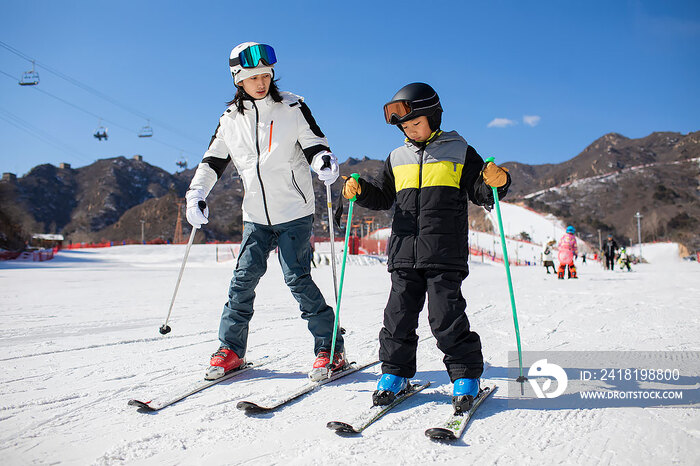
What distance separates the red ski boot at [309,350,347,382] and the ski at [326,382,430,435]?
0.45 m

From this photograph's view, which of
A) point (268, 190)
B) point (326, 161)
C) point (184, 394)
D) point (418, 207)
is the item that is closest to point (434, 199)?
point (418, 207)

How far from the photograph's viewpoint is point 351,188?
2.36m

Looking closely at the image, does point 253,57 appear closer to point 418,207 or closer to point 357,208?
point 418,207

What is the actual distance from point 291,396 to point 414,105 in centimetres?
151

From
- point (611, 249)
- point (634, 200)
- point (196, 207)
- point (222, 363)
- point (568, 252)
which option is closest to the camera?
point (222, 363)

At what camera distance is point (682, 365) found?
267 cm

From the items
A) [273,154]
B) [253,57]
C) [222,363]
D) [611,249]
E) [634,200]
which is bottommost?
[611,249]

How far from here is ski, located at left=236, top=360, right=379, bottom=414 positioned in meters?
1.93

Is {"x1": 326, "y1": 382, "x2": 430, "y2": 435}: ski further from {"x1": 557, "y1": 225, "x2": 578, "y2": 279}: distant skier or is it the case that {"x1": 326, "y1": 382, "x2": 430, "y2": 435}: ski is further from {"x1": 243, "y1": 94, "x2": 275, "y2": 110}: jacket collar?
{"x1": 557, "y1": 225, "x2": 578, "y2": 279}: distant skier

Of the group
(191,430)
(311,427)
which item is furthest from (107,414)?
(311,427)

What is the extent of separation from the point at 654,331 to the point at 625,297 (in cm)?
Answer: 301

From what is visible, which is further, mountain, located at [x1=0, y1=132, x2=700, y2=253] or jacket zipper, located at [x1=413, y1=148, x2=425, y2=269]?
mountain, located at [x1=0, y1=132, x2=700, y2=253]

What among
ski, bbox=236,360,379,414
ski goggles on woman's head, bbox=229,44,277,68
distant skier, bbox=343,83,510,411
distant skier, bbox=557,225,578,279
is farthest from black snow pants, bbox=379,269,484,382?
distant skier, bbox=557,225,578,279

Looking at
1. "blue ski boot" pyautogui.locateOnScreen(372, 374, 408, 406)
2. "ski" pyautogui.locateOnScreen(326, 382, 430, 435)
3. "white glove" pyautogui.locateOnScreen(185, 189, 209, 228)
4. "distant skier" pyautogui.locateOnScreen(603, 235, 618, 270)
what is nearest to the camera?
"ski" pyautogui.locateOnScreen(326, 382, 430, 435)
